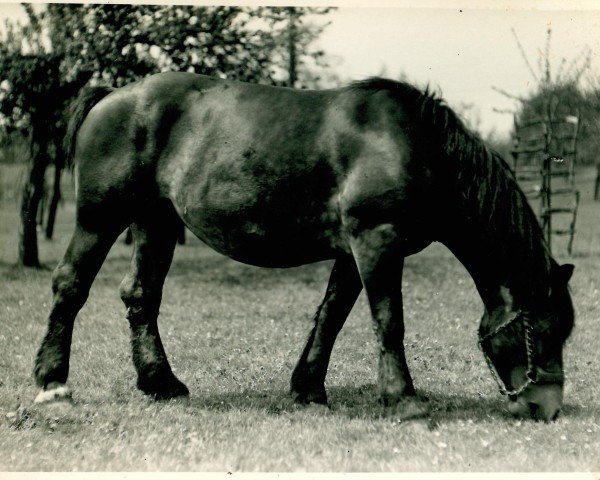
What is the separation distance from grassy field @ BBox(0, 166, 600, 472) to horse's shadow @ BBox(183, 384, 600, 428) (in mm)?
17

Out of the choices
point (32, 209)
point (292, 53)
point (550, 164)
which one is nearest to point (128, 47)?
point (292, 53)

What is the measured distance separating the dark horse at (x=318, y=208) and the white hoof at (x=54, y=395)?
0.01m

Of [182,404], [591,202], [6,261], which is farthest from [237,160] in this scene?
[591,202]

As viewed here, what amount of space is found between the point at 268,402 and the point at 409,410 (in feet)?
4.10

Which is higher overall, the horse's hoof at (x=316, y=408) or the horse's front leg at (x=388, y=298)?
the horse's front leg at (x=388, y=298)

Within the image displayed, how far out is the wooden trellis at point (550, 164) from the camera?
13102 mm

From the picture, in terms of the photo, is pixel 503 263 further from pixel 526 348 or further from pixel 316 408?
pixel 316 408

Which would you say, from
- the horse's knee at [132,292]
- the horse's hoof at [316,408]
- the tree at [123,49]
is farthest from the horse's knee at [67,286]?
the tree at [123,49]

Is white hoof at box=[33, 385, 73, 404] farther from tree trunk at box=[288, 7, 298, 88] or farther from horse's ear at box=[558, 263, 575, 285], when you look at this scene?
tree trunk at box=[288, 7, 298, 88]

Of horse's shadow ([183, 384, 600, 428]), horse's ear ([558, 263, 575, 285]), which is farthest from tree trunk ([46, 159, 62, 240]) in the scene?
horse's ear ([558, 263, 575, 285])

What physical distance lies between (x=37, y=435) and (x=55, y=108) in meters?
8.35

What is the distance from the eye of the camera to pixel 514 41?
693cm

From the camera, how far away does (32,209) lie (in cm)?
1261

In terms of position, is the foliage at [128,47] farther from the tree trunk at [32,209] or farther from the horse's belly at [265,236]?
the horse's belly at [265,236]
